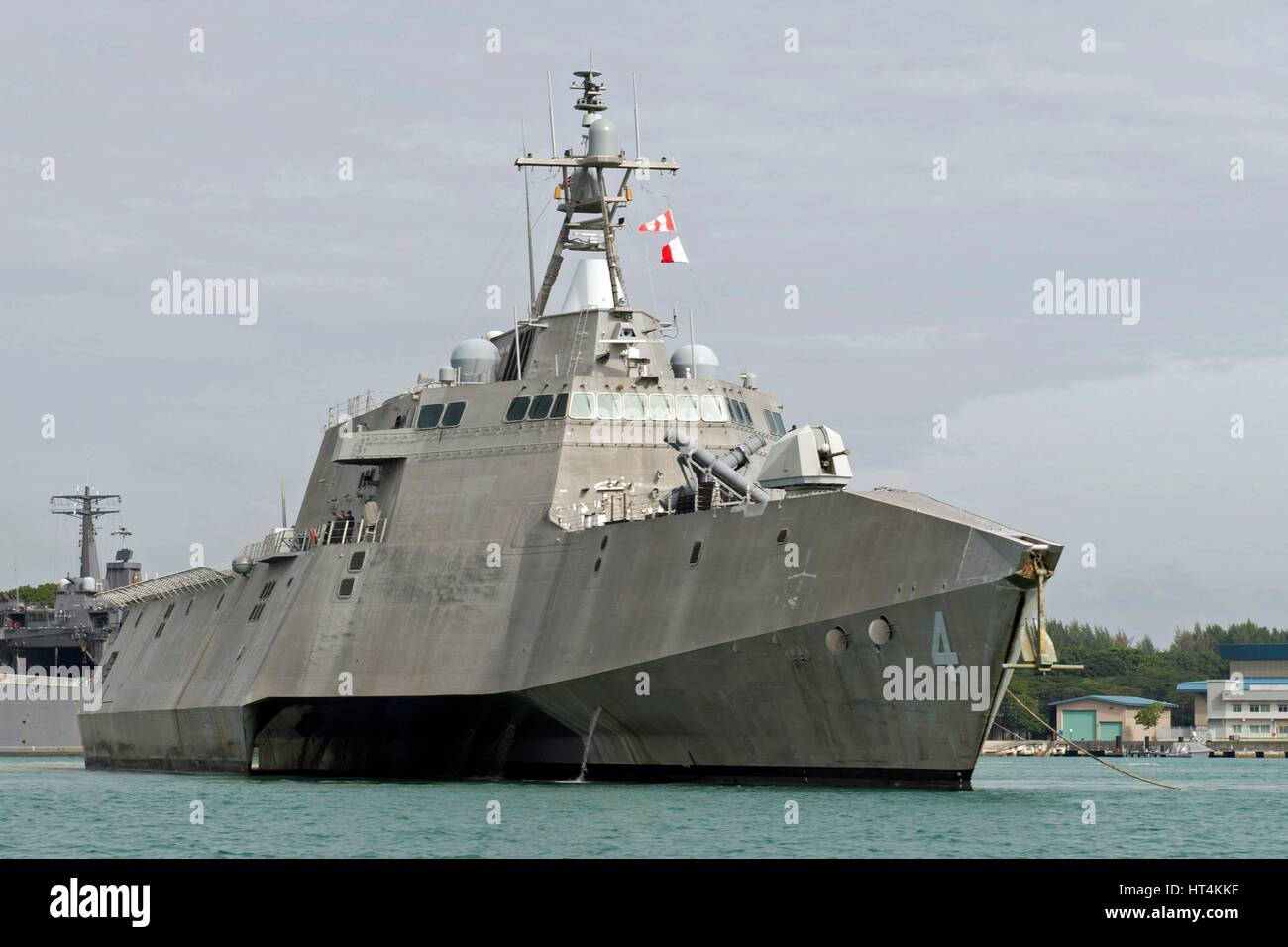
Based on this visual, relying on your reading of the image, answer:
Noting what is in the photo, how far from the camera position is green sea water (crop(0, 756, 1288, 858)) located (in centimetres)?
2248

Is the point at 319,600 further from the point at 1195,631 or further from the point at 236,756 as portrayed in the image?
the point at 1195,631

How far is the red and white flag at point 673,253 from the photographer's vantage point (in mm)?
38312

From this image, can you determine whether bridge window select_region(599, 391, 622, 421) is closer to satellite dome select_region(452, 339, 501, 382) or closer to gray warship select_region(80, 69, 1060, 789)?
gray warship select_region(80, 69, 1060, 789)

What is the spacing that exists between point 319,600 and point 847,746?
13276 millimetres

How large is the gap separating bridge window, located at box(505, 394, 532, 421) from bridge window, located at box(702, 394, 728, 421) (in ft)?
11.8

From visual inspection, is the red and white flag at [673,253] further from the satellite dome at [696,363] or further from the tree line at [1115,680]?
the tree line at [1115,680]

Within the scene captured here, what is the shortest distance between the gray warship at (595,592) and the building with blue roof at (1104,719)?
66.9 meters

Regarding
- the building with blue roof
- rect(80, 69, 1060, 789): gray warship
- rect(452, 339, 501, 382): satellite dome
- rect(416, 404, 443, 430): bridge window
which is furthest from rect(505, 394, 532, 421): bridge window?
the building with blue roof

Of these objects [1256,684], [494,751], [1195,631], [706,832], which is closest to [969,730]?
[706,832]

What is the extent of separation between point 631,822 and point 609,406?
12.4m

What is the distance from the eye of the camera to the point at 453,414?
37.3 m

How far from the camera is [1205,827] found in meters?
26.2

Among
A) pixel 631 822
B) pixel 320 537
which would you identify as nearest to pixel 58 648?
pixel 320 537

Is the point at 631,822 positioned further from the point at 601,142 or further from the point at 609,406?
the point at 601,142
